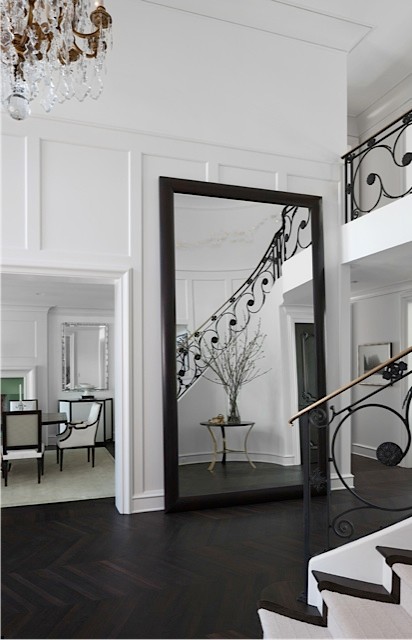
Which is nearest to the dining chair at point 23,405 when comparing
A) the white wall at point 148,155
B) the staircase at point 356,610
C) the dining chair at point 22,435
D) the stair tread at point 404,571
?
the dining chair at point 22,435

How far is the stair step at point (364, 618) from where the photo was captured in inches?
98.3

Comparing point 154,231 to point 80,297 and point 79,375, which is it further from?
point 79,375

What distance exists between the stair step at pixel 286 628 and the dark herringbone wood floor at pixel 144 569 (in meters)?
0.08

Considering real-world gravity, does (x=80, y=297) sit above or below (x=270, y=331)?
above

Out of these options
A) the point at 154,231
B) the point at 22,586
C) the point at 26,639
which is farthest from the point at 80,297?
the point at 26,639

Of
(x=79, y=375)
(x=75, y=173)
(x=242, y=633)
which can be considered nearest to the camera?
(x=242, y=633)

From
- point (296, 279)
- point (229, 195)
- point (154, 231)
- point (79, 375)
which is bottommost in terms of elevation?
point (79, 375)

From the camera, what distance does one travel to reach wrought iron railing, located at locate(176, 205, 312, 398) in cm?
532

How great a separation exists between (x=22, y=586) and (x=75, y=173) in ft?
11.4

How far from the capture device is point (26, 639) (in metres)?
2.77

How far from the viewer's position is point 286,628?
278 cm

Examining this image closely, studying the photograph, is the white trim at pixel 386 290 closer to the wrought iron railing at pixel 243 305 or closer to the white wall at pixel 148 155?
the white wall at pixel 148 155

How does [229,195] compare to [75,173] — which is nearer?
[75,173]

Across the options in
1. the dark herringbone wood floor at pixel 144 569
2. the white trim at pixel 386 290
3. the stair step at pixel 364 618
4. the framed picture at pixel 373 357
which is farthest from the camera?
the framed picture at pixel 373 357
